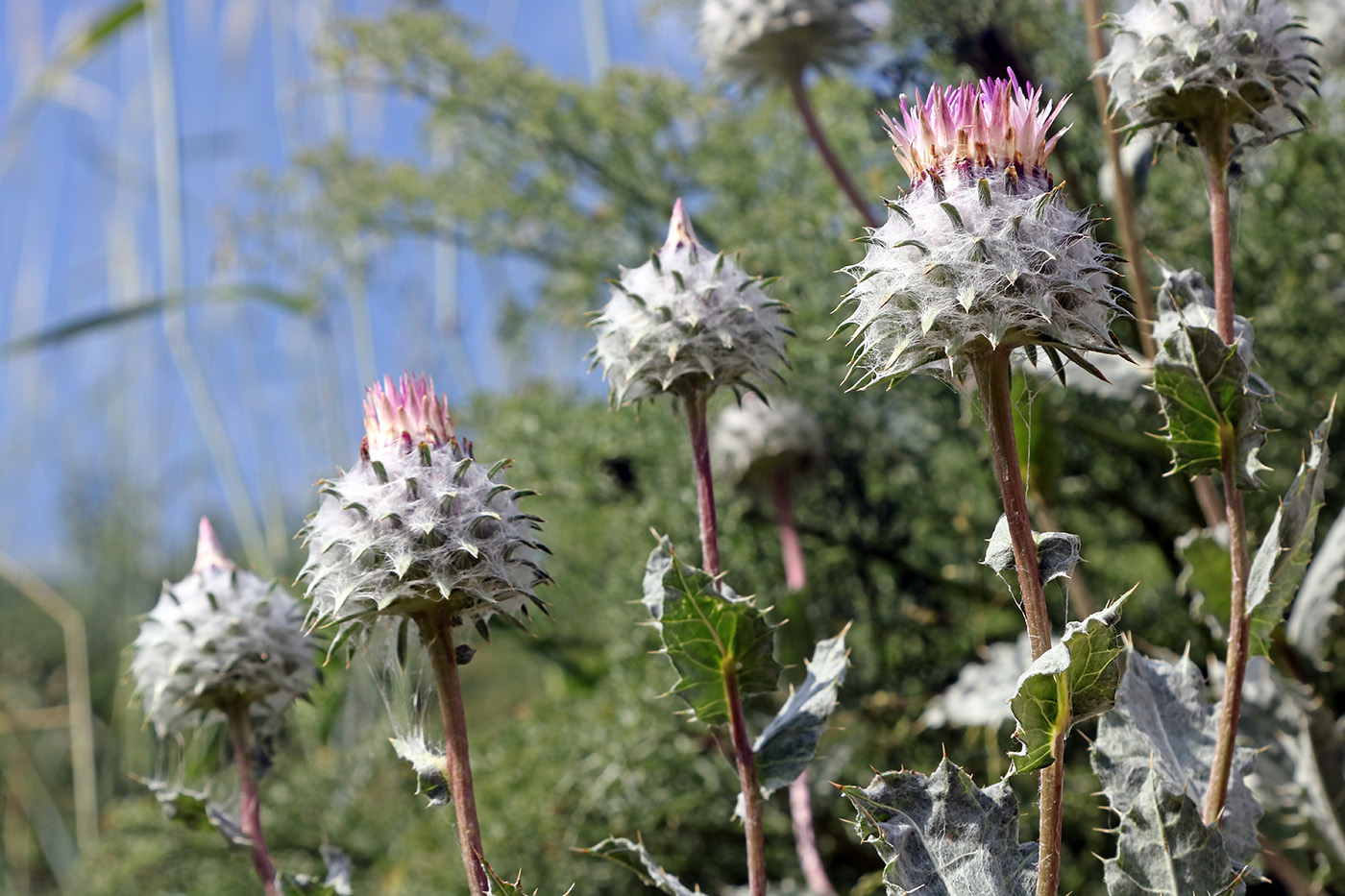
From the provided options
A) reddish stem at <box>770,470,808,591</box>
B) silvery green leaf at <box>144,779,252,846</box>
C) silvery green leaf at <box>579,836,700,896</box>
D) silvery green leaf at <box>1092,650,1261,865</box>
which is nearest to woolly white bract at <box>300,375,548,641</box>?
silvery green leaf at <box>579,836,700,896</box>

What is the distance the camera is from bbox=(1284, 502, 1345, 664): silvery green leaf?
150 centimetres

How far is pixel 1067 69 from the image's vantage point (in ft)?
7.27

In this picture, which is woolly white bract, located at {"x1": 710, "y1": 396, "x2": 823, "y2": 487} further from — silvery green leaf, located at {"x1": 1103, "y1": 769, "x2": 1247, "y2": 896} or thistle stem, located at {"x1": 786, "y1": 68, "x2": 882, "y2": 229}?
silvery green leaf, located at {"x1": 1103, "y1": 769, "x2": 1247, "y2": 896}

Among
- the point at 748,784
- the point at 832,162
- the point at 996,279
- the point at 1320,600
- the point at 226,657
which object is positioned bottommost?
the point at 748,784

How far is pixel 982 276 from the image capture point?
0.83 meters

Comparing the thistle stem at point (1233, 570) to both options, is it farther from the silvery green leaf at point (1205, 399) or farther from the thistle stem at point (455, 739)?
the thistle stem at point (455, 739)

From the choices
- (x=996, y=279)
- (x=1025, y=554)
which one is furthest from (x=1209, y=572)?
(x=996, y=279)

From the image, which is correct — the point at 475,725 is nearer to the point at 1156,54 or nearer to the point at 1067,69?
the point at 1067,69

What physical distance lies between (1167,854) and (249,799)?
1.03 metres

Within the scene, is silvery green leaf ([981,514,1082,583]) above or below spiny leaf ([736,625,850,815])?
above

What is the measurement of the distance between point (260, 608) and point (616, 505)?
1.20 metres

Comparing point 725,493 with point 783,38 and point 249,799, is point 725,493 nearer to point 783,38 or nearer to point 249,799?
point 783,38

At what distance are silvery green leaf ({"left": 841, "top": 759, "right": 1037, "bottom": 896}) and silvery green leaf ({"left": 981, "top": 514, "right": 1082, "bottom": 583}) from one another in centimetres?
19

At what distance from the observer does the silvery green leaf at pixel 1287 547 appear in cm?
108
